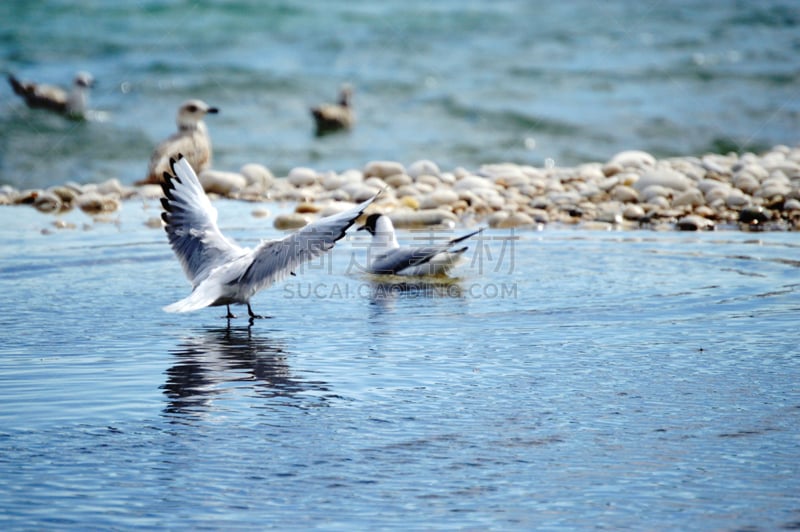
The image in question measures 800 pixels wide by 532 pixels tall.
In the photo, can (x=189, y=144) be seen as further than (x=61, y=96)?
No

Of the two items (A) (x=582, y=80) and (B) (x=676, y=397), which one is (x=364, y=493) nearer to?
(B) (x=676, y=397)

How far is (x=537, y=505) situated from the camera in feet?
11.1

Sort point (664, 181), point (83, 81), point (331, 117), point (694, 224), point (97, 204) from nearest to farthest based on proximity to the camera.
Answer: point (694, 224) < point (664, 181) < point (97, 204) < point (331, 117) < point (83, 81)

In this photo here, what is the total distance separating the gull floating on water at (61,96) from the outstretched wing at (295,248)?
444 inches

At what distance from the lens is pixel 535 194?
11305mm

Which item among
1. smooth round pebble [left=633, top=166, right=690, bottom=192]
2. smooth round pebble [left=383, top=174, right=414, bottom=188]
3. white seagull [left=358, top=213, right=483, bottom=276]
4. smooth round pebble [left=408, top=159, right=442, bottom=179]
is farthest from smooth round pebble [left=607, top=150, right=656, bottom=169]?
white seagull [left=358, top=213, right=483, bottom=276]

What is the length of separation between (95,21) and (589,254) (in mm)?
15674

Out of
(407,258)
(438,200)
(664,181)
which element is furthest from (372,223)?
(664,181)

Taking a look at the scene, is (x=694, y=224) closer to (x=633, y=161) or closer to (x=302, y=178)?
(x=633, y=161)

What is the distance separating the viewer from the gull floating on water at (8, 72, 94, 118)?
1666 cm

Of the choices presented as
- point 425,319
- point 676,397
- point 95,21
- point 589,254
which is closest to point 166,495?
point 676,397

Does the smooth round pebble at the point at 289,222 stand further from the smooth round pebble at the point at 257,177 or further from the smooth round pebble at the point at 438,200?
the smooth round pebble at the point at 257,177

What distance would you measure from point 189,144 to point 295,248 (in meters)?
7.57

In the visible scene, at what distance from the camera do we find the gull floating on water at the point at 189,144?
1285 centimetres
